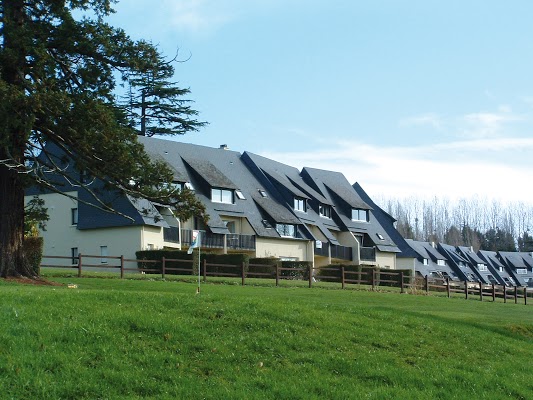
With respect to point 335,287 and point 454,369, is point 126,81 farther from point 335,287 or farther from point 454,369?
point 335,287

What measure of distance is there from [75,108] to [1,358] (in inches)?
562

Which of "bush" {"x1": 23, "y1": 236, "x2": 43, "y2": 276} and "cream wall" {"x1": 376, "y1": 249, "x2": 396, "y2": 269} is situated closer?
"bush" {"x1": 23, "y1": 236, "x2": 43, "y2": 276}

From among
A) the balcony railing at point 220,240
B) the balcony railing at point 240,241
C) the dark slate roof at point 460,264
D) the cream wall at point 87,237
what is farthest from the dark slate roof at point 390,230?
the cream wall at point 87,237

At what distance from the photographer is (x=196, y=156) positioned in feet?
200

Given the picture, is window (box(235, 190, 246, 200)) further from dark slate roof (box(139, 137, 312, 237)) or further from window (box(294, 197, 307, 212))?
window (box(294, 197, 307, 212))

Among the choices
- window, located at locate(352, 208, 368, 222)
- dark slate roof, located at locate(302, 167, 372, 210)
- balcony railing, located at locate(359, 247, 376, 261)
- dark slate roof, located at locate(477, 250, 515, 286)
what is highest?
dark slate roof, located at locate(302, 167, 372, 210)

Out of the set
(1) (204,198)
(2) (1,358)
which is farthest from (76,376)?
(1) (204,198)

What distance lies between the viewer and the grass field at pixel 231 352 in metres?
12.1

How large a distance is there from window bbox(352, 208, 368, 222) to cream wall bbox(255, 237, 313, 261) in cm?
970

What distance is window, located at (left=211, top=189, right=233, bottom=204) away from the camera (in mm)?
58062

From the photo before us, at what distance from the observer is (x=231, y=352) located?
550 inches

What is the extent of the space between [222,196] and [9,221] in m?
32.0

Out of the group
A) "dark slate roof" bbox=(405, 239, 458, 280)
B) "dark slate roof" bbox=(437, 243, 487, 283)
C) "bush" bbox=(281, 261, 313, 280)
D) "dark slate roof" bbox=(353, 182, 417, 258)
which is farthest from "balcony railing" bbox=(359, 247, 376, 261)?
"dark slate roof" bbox=(437, 243, 487, 283)

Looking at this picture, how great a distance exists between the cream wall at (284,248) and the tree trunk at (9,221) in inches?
1319
